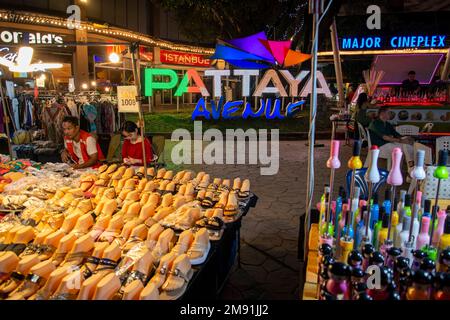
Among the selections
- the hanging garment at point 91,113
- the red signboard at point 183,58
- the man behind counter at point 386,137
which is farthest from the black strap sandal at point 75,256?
the red signboard at point 183,58

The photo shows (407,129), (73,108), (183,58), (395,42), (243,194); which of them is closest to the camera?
(243,194)

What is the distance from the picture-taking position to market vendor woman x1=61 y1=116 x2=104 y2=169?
5266 millimetres

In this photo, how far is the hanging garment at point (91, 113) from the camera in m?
9.81

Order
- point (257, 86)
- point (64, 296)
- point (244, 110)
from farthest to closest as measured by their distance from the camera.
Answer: point (244, 110), point (257, 86), point (64, 296)

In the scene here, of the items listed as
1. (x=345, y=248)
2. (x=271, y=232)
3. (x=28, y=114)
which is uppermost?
(x=28, y=114)

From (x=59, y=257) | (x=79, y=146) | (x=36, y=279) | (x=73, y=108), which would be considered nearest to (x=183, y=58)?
(x=73, y=108)

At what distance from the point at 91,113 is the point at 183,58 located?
15.8 m

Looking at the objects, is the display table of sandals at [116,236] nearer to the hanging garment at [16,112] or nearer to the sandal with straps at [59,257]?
the sandal with straps at [59,257]

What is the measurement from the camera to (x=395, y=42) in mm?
11656

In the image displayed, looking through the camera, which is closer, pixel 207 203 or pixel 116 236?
pixel 116 236

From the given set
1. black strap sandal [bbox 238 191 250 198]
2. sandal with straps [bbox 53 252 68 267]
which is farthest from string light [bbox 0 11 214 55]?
sandal with straps [bbox 53 252 68 267]

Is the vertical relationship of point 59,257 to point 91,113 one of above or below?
below

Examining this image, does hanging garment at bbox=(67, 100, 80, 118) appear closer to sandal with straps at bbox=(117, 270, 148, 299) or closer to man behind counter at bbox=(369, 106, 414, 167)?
man behind counter at bbox=(369, 106, 414, 167)

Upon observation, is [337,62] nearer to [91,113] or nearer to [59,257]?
[91,113]
